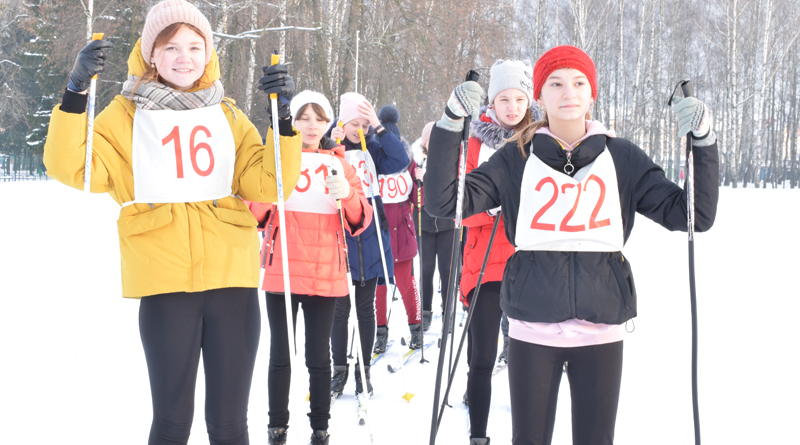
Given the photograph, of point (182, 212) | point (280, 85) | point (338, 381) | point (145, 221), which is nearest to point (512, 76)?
point (280, 85)

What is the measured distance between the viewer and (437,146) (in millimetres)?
2021

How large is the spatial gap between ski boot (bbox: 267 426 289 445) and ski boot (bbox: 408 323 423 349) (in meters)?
2.14

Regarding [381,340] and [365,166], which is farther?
[381,340]

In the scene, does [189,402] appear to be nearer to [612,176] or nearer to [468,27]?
[612,176]

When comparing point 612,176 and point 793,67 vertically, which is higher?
point 793,67

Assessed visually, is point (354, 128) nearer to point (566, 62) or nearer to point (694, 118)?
point (566, 62)

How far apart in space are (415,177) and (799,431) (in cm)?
388

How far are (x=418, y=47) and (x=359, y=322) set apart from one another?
14685 millimetres

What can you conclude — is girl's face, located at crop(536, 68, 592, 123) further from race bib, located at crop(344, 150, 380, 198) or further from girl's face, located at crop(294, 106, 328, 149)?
race bib, located at crop(344, 150, 380, 198)

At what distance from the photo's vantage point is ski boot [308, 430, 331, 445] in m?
3.07

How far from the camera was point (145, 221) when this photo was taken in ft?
6.68

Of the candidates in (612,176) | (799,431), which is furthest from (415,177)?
(612,176)

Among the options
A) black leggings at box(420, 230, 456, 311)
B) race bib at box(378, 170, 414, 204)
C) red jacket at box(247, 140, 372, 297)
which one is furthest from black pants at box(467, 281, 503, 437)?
black leggings at box(420, 230, 456, 311)

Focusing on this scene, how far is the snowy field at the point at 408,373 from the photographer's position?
329cm
